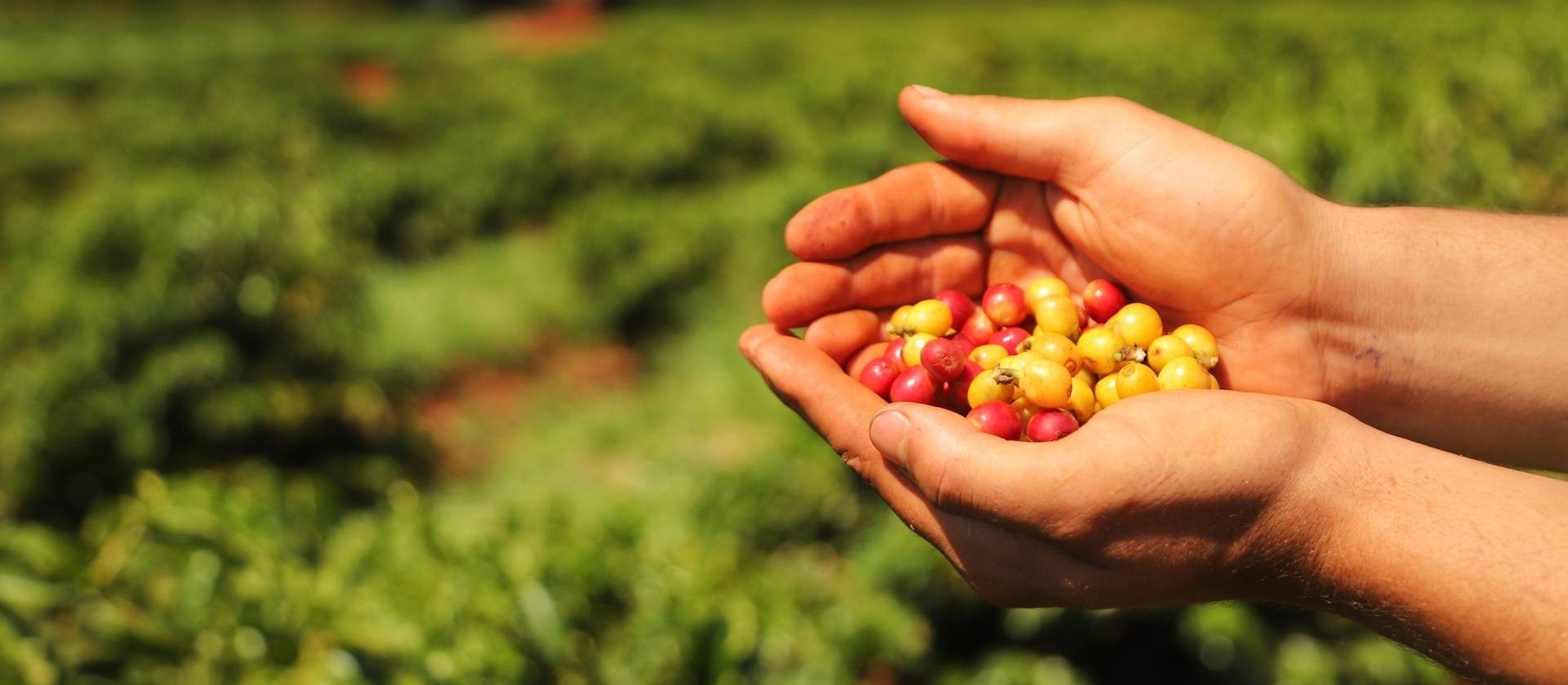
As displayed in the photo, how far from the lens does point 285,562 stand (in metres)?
3.73

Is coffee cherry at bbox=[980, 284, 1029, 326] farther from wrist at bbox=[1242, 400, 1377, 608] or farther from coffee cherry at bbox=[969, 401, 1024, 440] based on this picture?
wrist at bbox=[1242, 400, 1377, 608]

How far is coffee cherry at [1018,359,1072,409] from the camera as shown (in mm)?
2232

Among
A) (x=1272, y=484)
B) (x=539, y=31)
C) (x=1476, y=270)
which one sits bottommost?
(x=539, y=31)

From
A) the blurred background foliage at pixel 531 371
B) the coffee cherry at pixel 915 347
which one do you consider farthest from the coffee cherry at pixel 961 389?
the blurred background foliage at pixel 531 371

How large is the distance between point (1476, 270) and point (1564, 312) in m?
0.23

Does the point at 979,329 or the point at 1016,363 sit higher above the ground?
the point at 1016,363

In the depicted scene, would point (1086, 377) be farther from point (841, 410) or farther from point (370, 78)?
point (370, 78)

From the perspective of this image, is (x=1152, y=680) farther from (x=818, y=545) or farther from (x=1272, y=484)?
(x=1272, y=484)

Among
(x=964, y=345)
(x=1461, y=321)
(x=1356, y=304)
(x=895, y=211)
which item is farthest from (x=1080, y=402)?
(x=1461, y=321)

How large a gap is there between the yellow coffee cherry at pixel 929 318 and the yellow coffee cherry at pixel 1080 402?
0.40 meters

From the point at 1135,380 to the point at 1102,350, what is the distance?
6.6 inches

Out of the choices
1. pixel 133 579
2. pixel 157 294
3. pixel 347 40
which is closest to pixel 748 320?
pixel 157 294

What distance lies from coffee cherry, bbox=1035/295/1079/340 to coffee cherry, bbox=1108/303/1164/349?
0.14 meters

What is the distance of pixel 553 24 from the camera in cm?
2948
